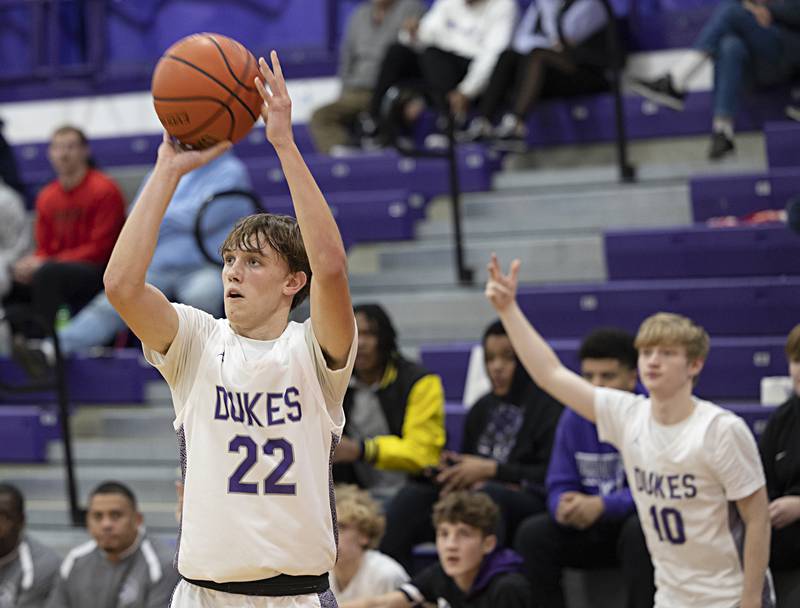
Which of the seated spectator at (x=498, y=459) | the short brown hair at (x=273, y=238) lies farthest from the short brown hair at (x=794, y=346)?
the short brown hair at (x=273, y=238)

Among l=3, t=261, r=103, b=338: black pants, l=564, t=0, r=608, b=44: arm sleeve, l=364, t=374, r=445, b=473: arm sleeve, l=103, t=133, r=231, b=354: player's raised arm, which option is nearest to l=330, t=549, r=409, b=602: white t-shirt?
l=364, t=374, r=445, b=473: arm sleeve

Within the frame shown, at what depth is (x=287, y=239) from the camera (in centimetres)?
333

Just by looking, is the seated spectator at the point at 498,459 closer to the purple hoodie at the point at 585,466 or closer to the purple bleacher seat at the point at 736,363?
the purple hoodie at the point at 585,466

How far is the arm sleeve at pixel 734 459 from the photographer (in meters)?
4.46

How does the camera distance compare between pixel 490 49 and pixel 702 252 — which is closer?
pixel 702 252

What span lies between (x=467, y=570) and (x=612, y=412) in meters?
0.81

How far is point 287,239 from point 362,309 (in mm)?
2651

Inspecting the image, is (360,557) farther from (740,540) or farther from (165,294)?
(165,294)

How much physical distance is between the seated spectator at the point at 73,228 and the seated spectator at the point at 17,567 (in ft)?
6.11

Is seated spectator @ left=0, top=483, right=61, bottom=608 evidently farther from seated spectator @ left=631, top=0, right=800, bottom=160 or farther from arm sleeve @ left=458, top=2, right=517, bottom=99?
seated spectator @ left=631, top=0, right=800, bottom=160

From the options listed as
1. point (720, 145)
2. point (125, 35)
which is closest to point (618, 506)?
point (720, 145)

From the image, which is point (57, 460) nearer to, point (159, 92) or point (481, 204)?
point (481, 204)

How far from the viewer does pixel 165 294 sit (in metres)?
7.18

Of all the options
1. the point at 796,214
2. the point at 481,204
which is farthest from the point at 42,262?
the point at 796,214
